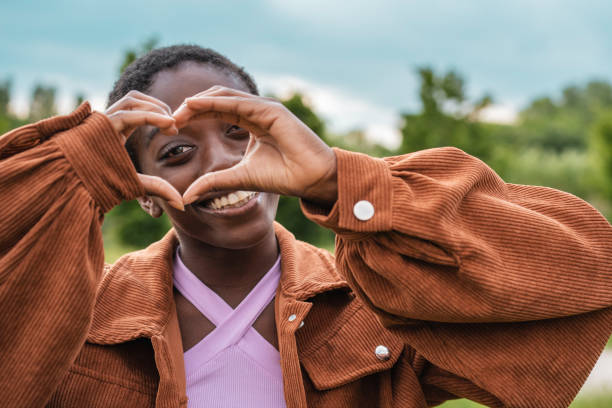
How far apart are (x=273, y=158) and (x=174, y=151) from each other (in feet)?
2.20

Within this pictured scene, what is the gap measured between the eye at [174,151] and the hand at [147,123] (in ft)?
1.70

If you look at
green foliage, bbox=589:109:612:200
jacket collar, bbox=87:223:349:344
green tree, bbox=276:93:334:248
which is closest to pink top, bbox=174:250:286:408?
jacket collar, bbox=87:223:349:344

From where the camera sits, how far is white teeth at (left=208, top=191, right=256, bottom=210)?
A: 1.98m

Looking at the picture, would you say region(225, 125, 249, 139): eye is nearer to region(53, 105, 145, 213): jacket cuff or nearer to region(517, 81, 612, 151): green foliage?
region(53, 105, 145, 213): jacket cuff

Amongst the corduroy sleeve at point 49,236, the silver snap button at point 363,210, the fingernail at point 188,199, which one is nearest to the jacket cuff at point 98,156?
the corduroy sleeve at point 49,236

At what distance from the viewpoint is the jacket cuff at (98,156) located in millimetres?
1429

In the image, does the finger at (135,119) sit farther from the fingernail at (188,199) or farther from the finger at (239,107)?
the fingernail at (188,199)

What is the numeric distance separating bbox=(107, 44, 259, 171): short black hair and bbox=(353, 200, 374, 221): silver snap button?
1008 millimetres

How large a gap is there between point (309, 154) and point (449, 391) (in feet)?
3.05

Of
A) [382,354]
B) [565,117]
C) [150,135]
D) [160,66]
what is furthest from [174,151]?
[565,117]

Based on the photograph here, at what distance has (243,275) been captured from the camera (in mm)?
2148

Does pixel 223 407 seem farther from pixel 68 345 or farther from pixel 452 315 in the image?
pixel 452 315

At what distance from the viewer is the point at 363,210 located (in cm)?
147

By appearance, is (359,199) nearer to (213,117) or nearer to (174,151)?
(213,117)
